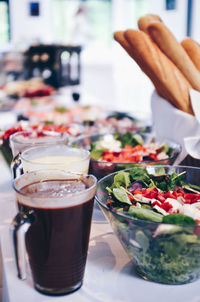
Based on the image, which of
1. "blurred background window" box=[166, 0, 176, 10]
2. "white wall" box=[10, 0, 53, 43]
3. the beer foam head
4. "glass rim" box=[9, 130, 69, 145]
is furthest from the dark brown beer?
"white wall" box=[10, 0, 53, 43]

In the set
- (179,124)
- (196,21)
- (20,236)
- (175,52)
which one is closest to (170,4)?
(196,21)

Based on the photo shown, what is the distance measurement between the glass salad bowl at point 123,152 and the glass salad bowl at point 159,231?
152 mm

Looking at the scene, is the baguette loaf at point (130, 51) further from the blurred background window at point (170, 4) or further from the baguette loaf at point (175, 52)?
the blurred background window at point (170, 4)

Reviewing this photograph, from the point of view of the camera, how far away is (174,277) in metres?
0.57

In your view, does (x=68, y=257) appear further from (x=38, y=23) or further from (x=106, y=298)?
(x=38, y=23)

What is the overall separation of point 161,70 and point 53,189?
0.52 metres

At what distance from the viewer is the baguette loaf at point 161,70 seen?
96 centimetres

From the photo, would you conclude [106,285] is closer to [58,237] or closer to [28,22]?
[58,237]

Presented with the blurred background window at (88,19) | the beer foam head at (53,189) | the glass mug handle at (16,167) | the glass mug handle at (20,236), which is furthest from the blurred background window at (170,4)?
the blurred background window at (88,19)

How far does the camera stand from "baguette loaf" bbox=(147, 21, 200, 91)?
975 millimetres

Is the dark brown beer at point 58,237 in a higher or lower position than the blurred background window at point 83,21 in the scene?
lower

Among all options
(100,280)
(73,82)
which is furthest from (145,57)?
Answer: (73,82)

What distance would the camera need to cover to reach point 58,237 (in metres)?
0.54

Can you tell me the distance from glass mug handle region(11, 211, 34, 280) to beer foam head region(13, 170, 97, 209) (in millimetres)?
23
